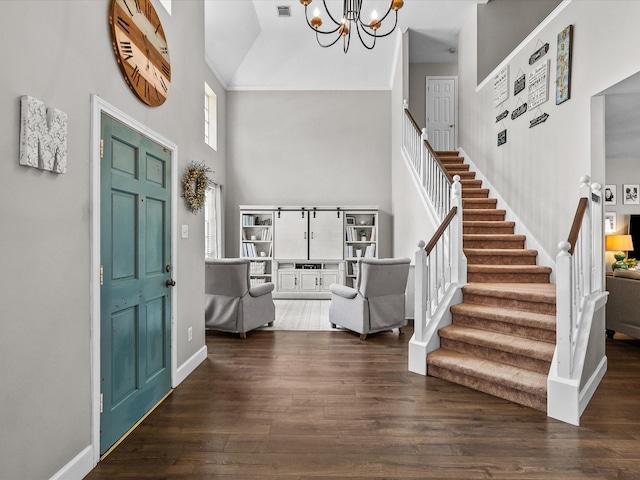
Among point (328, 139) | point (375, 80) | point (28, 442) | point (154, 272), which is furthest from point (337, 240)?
point (28, 442)

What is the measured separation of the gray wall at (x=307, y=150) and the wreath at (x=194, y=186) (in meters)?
4.65

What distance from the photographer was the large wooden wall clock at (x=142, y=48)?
7.54ft

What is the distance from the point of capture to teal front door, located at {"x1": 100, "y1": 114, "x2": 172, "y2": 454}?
2.24m

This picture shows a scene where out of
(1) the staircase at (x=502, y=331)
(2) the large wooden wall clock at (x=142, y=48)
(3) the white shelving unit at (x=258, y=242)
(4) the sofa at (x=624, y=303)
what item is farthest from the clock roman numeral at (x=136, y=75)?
(4) the sofa at (x=624, y=303)

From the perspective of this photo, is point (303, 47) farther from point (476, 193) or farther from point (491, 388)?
point (491, 388)

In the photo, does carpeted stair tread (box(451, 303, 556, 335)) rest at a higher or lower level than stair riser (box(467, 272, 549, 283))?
lower

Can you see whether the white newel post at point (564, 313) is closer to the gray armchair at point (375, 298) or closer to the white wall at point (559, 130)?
the white wall at point (559, 130)

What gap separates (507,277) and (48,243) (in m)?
4.34

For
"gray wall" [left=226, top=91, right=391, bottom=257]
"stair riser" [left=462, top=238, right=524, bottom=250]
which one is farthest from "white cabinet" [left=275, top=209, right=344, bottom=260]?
"stair riser" [left=462, top=238, right=524, bottom=250]

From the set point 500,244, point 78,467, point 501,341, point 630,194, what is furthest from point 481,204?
point 78,467

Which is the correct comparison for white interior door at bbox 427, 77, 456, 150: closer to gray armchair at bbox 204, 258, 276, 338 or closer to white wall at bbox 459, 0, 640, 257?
white wall at bbox 459, 0, 640, 257

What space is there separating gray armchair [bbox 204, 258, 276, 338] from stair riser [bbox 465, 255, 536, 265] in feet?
9.26

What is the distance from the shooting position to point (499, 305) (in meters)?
3.68

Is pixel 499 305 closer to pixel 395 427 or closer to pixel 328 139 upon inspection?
pixel 395 427
